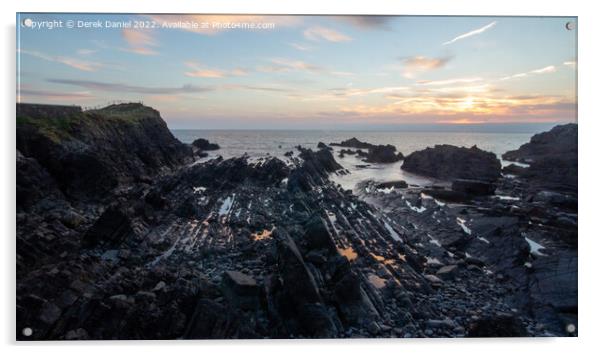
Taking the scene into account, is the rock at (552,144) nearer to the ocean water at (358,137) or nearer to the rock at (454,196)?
the ocean water at (358,137)

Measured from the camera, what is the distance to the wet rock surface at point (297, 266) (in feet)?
21.6

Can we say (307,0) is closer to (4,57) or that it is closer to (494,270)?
(4,57)

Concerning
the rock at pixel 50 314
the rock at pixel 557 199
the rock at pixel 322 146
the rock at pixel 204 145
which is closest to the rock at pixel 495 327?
the rock at pixel 557 199

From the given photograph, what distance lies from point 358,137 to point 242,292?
17.3 ft

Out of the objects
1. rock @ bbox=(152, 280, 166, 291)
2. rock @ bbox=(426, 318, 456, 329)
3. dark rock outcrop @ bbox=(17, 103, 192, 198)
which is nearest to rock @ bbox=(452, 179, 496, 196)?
rock @ bbox=(426, 318, 456, 329)

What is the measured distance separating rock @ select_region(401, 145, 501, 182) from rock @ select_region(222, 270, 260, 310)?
233 inches

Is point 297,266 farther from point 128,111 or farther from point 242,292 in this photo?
point 128,111

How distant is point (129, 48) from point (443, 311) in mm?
8613

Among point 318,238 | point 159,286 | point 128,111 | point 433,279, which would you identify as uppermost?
point 128,111

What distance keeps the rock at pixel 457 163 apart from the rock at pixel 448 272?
2.84 meters

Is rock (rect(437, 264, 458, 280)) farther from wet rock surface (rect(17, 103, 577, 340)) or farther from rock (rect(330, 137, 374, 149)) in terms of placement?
rock (rect(330, 137, 374, 149))

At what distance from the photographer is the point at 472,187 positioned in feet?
31.9

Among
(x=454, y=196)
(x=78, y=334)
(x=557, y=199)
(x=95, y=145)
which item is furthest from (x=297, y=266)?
(x=95, y=145)

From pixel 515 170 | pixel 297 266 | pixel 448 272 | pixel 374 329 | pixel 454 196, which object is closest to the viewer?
pixel 374 329
